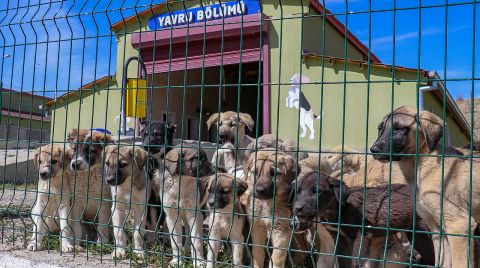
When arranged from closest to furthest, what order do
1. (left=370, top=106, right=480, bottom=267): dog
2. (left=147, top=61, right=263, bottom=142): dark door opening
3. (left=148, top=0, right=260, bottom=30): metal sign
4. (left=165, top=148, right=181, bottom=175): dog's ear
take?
(left=370, top=106, right=480, bottom=267): dog → (left=165, top=148, right=181, bottom=175): dog's ear → (left=148, top=0, right=260, bottom=30): metal sign → (left=147, top=61, right=263, bottom=142): dark door opening

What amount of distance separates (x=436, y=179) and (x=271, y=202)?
1.53 m

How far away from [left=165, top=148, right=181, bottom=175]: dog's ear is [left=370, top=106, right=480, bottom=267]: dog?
239 cm

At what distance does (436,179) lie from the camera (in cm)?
392

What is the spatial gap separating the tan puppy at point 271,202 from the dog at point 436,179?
105 centimetres

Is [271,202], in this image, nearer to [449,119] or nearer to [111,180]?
[111,180]

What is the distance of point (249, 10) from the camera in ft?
37.6

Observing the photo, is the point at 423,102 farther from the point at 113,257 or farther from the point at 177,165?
the point at 113,257

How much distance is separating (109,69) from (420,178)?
2942mm

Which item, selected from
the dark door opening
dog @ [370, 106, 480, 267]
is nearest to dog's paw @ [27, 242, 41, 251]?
dog @ [370, 106, 480, 267]

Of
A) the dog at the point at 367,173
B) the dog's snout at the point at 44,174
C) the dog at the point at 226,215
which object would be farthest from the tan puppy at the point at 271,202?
the dog's snout at the point at 44,174

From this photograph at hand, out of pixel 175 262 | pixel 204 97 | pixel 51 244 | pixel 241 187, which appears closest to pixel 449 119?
pixel 204 97

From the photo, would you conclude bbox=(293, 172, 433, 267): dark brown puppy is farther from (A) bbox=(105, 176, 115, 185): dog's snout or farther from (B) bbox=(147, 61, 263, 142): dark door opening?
(B) bbox=(147, 61, 263, 142): dark door opening

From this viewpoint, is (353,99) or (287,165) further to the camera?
(353,99)

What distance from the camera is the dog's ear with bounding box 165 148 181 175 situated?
5766 mm
